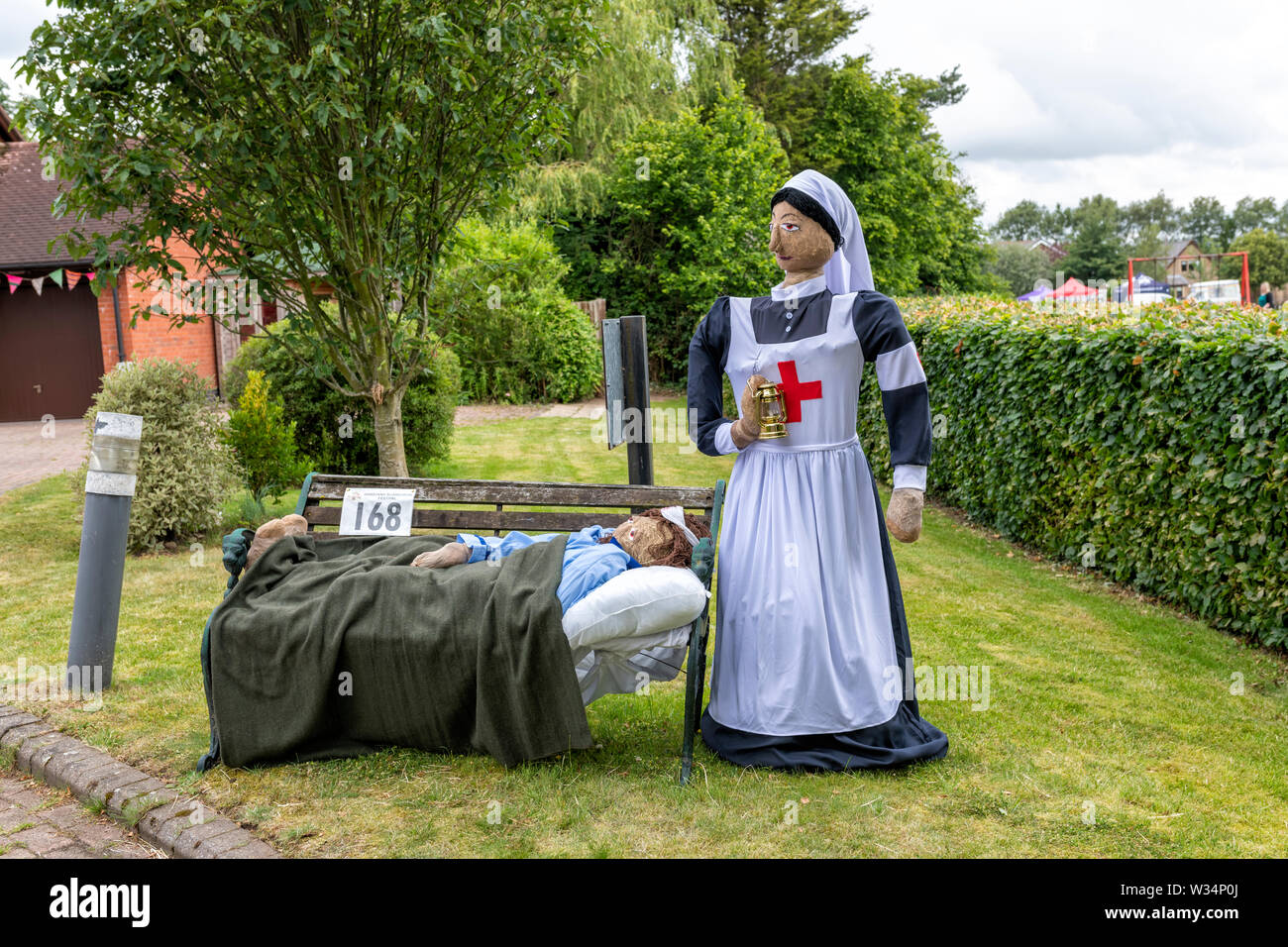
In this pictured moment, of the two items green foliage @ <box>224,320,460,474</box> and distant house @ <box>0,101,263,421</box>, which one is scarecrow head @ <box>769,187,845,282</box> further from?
distant house @ <box>0,101,263,421</box>

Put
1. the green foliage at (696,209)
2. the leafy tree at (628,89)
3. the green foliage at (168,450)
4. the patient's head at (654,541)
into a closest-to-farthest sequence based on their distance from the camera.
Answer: the patient's head at (654,541), the green foliage at (168,450), the green foliage at (696,209), the leafy tree at (628,89)

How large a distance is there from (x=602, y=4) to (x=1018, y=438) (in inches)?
175

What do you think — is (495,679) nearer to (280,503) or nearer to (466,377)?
(280,503)

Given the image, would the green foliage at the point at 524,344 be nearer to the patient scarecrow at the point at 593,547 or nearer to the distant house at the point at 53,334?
the distant house at the point at 53,334

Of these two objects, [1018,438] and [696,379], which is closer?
[696,379]

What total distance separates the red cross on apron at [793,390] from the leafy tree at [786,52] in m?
25.8

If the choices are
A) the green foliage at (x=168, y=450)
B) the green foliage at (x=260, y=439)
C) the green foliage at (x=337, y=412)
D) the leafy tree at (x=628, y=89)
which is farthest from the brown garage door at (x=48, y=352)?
the green foliage at (x=168, y=450)

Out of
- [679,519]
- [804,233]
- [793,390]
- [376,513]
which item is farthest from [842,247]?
[376,513]

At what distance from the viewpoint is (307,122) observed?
5.84m

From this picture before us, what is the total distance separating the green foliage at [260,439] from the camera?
845cm

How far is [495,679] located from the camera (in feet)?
12.3

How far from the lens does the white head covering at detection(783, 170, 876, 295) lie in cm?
402

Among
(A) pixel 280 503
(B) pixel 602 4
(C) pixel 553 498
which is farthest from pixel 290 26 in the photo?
(A) pixel 280 503

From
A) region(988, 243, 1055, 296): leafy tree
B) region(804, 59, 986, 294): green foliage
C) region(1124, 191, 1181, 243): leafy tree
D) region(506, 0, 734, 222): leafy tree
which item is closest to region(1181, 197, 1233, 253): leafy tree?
region(1124, 191, 1181, 243): leafy tree
